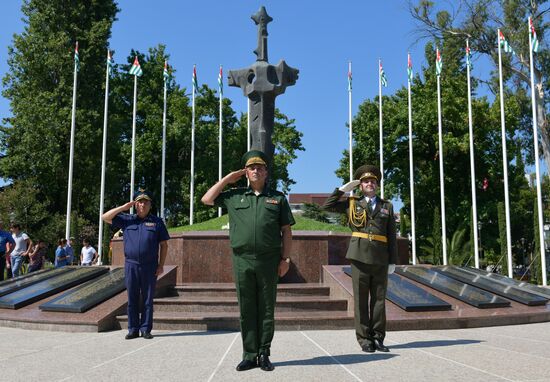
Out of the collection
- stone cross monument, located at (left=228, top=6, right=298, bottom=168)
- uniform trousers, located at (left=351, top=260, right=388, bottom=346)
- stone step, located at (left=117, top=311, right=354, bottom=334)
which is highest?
stone cross monument, located at (left=228, top=6, right=298, bottom=168)

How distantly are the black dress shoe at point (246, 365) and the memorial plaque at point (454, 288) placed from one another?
472cm

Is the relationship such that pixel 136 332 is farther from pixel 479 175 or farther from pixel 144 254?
pixel 479 175

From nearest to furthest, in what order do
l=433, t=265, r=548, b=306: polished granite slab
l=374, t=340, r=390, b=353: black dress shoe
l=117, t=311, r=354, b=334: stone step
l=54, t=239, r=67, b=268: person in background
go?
l=374, t=340, r=390, b=353: black dress shoe → l=117, t=311, r=354, b=334: stone step → l=433, t=265, r=548, b=306: polished granite slab → l=54, t=239, r=67, b=268: person in background

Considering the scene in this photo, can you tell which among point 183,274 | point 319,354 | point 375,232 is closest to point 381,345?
point 319,354

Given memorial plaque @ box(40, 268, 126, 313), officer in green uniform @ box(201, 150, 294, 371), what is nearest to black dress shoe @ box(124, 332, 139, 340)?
memorial plaque @ box(40, 268, 126, 313)

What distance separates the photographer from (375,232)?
529 cm

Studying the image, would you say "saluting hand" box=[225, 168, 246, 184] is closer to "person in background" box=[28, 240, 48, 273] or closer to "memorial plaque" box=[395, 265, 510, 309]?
"memorial plaque" box=[395, 265, 510, 309]

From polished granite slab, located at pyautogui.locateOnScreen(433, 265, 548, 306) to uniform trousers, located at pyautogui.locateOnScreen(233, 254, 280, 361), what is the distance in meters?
5.60

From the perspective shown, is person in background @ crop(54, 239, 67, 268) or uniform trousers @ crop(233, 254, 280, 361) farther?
person in background @ crop(54, 239, 67, 268)

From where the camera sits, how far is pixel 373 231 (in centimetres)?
530

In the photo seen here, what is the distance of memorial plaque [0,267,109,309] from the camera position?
314 inches

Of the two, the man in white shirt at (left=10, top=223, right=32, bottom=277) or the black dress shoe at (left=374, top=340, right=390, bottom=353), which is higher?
the man in white shirt at (left=10, top=223, right=32, bottom=277)

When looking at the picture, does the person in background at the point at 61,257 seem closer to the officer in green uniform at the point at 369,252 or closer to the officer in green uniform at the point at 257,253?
the officer in green uniform at the point at 369,252

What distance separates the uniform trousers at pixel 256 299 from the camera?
427cm
